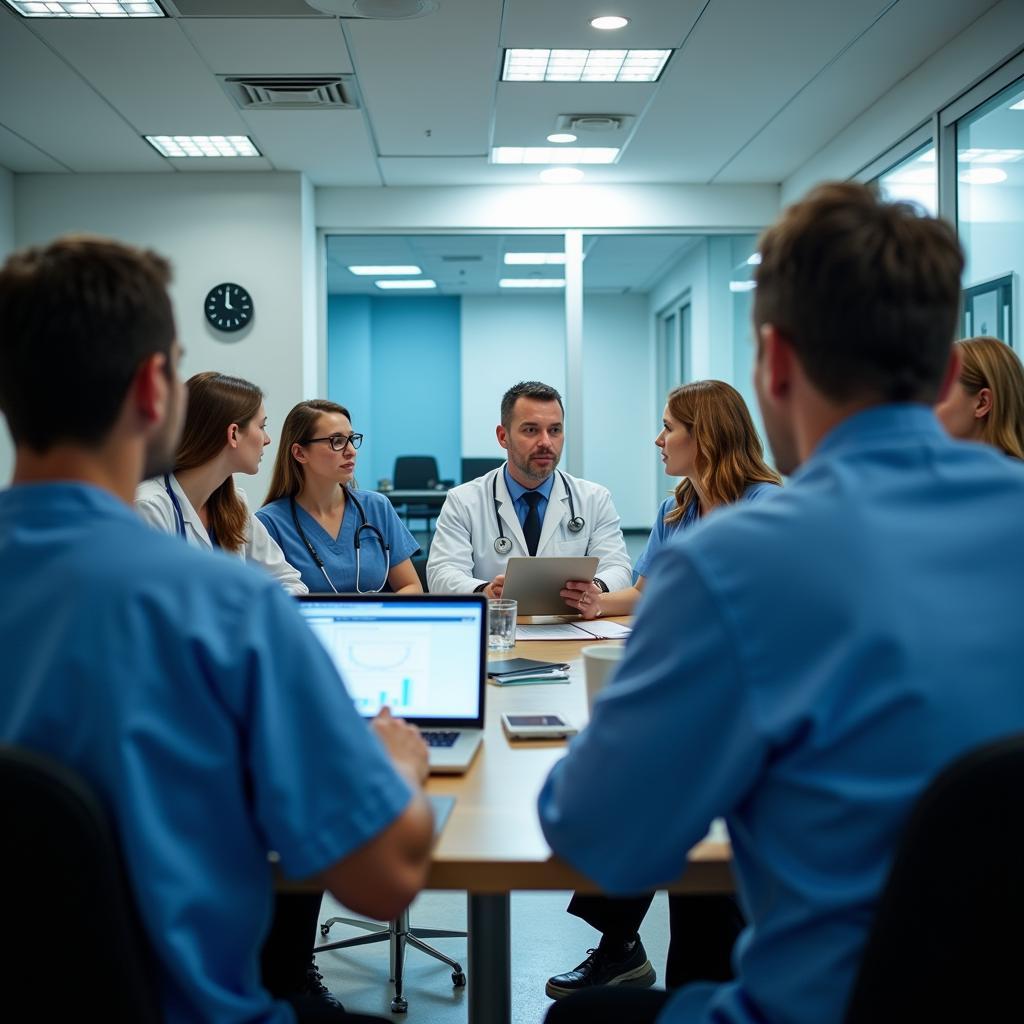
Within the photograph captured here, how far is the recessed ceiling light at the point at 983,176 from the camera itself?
12.5 feet

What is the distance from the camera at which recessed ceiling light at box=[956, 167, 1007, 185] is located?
3.80 meters

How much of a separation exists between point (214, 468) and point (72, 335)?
5.99 ft

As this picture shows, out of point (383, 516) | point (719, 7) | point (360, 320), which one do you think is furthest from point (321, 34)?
point (360, 320)

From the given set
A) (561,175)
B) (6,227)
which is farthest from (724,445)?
(6,227)

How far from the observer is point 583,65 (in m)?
4.27

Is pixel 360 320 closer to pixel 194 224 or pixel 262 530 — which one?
pixel 194 224

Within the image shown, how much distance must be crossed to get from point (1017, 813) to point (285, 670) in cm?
57

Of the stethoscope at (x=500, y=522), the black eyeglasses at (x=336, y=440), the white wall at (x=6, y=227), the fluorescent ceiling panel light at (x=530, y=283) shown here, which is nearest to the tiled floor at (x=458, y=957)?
the stethoscope at (x=500, y=522)

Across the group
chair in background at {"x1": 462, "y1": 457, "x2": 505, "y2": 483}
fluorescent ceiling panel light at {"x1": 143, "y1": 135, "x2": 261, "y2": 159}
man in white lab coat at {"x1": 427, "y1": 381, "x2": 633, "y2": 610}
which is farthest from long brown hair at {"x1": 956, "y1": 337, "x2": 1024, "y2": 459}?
chair in background at {"x1": 462, "y1": 457, "x2": 505, "y2": 483}

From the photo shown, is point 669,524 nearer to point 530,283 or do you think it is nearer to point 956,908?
point 956,908

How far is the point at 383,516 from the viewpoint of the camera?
3277 mm

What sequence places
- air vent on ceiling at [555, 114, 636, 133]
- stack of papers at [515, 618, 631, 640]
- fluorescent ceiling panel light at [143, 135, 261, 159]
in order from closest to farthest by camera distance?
stack of papers at [515, 618, 631, 640] < air vent on ceiling at [555, 114, 636, 133] < fluorescent ceiling panel light at [143, 135, 261, 159]

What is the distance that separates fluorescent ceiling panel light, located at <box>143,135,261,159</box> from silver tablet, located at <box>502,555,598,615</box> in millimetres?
3553

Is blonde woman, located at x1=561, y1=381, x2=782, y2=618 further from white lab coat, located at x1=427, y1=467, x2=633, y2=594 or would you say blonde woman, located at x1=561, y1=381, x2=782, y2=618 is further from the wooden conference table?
the wooden conference table
